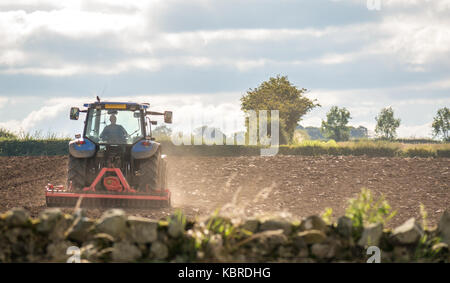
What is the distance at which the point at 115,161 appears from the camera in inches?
473

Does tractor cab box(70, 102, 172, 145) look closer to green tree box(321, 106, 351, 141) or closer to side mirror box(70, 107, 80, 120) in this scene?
side mirror box(70, 107, 80, 120)

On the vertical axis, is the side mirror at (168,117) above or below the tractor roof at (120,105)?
below

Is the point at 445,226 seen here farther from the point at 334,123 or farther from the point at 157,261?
the point at 334,123

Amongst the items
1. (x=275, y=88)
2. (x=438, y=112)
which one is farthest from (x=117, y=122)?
(x=438, y=112)

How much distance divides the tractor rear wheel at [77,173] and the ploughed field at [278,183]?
2.90 feet

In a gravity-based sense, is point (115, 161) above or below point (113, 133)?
below

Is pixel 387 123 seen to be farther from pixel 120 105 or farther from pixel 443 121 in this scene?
pixel 120 105

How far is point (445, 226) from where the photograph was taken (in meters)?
4.95

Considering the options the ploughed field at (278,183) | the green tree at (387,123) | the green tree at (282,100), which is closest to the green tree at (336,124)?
the green tree at (387,123)

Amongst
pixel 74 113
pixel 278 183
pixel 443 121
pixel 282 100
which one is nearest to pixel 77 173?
pixel 74 113

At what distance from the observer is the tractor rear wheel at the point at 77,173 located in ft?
39.0

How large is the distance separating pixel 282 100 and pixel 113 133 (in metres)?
30.6

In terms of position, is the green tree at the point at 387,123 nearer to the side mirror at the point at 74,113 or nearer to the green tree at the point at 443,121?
the green tree at the point at 443,121
